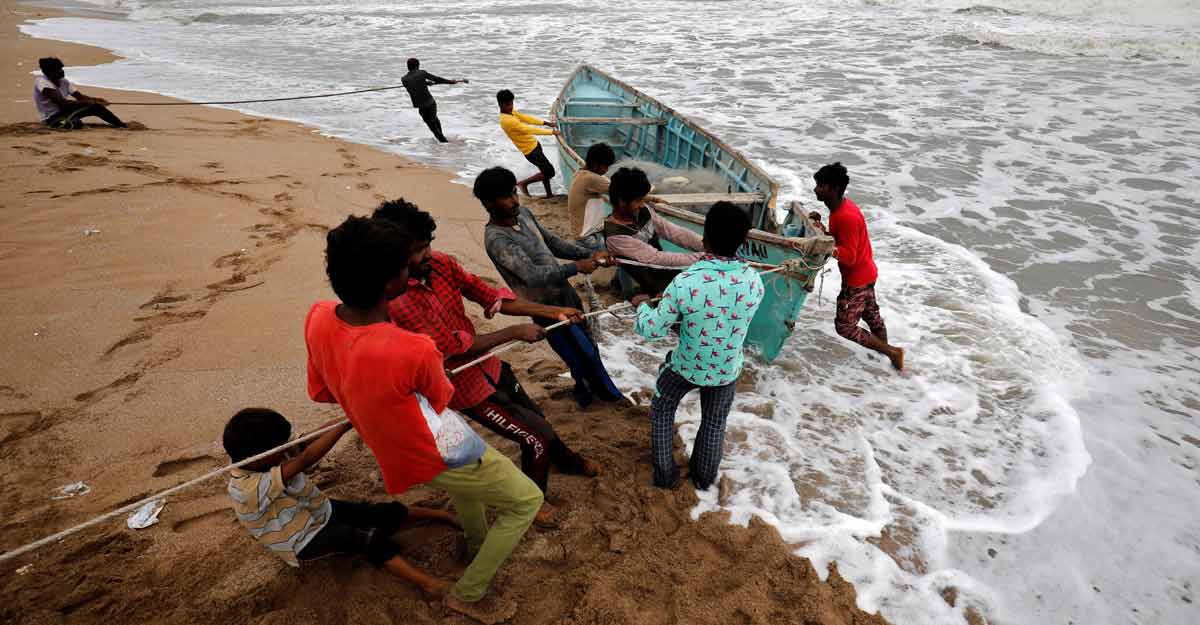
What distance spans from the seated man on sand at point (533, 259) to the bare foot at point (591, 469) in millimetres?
682

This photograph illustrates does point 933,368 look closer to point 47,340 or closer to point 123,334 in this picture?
point 123,334

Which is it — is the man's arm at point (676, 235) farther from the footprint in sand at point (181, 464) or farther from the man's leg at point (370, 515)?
the footprint in sand at point (181, 464)

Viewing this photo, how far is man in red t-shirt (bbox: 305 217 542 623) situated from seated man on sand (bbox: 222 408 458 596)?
0.25 meters

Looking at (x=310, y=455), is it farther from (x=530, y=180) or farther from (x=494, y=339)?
(x=530, y=180)

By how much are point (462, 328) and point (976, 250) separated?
6810 millimetres

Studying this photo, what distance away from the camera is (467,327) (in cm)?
294

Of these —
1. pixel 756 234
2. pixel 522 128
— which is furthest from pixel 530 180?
pixel 756 234

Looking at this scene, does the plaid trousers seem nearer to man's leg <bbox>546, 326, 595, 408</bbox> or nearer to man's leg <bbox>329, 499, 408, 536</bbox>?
man's leg <bbox>546, 326, 595, 408</bbox>

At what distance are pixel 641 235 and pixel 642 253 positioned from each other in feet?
1.00

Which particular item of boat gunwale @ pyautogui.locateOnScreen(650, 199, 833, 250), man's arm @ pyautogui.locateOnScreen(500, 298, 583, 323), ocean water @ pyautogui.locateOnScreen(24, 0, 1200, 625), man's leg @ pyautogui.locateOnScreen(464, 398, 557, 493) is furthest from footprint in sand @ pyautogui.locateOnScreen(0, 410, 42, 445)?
boat gunwale @ pyautogui.locateOnScreen(650, 199, 833, 250)

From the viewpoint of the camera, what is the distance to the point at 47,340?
4.45 meters

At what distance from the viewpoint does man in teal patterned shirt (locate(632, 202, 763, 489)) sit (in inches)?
107

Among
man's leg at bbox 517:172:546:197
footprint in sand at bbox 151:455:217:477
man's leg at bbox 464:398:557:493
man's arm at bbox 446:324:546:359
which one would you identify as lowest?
footprint in sand at bbox 151:455:217:477

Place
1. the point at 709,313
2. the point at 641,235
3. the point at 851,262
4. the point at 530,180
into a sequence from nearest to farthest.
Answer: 1. the point at 709,313
2. the point at 641,235
3. the point at 851,262
4. the point at 530,180
